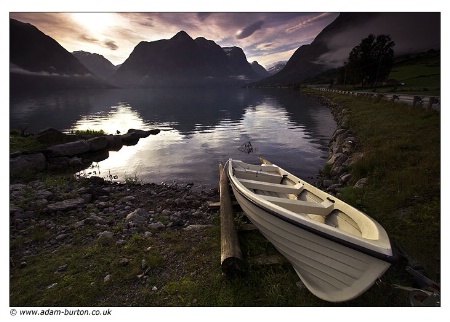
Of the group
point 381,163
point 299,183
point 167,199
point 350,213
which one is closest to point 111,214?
point 167,199

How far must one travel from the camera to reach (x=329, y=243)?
147 inches

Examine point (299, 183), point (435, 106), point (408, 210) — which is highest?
point (435, 106)

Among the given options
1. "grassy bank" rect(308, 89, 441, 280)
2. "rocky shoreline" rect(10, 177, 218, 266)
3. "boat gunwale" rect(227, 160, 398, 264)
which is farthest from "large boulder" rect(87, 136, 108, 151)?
"grassy bank" rect(308, 89, 441, 280)

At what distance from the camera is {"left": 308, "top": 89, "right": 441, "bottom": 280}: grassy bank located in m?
5.61

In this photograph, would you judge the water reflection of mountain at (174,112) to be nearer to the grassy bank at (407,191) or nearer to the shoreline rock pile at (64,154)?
the shoreline rock pile at (64,154)

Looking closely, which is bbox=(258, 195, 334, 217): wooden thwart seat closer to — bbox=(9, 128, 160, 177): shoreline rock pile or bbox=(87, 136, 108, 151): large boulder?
bbox=(9, 128, 160, 177): shoreline rock pile

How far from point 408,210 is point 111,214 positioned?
9.83m

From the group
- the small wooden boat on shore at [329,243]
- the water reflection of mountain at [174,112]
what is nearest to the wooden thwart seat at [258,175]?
the small wooden boat on shore at [329,243]

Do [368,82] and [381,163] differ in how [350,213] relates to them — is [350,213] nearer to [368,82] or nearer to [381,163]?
[381,163]

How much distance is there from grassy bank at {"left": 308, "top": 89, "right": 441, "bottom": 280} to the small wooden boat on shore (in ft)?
6.80

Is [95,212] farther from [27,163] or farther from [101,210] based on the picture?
[27,163]

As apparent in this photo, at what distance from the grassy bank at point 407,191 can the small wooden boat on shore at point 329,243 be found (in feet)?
6.80

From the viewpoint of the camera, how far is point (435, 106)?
1723cm

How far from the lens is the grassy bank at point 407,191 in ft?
18.4
